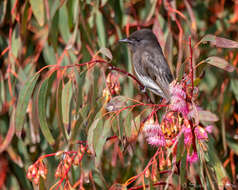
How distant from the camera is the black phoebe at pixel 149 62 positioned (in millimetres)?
2879

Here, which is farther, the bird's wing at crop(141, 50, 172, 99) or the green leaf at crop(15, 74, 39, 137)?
the bird's wing at crop(141, 50, 172, 99)

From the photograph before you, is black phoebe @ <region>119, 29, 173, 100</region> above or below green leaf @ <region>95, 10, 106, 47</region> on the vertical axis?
below

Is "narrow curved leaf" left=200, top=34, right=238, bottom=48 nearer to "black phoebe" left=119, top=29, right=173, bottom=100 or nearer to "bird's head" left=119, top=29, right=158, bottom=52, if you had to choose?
"black phoebe" left=119, top=29, right=173, bottom=100

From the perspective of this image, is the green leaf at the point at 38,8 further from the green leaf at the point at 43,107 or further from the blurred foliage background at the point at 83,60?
the green leaf at the point at 43,107

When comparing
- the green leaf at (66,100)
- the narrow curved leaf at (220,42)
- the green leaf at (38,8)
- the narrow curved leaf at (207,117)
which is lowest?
the narrow curved leaf at (207,117)

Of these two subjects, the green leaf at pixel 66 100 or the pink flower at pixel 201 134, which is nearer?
the pink flower at pixel 201 134

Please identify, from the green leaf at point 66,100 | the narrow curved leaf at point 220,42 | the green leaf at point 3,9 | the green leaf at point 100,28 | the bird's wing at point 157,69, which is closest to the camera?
the narrow curved leaf at point 220,42

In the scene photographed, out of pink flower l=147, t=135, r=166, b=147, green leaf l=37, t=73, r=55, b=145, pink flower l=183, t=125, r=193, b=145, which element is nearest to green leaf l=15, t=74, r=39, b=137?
green leaf l=37, t=73, r=55, b=145

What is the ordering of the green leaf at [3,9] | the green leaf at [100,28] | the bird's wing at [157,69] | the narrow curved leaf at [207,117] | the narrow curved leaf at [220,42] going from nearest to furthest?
the narrow curved leaf at [220,42] → the narrow curved leaf at [207,117] → the bird's wing at [157,69] → the green leaf at [100,28] → the green leaf at [3,9]

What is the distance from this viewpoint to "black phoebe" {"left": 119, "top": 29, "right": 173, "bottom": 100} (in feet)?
9.45

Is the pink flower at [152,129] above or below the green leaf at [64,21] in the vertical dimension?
below

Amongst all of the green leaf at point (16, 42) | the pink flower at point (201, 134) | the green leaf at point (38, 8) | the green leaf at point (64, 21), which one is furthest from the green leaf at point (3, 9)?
the pink flower at point (201, 134)

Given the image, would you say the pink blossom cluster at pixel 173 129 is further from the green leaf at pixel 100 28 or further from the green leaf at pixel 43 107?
the green leaf at pixel 100 28

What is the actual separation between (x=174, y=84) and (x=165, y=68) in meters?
1.35
